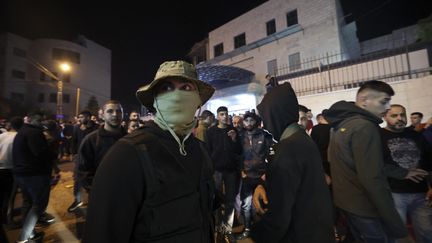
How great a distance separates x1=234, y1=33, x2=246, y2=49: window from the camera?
22.6 m

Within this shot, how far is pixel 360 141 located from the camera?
2158 mm

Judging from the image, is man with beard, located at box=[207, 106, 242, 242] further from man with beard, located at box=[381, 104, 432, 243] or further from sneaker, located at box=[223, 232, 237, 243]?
man with beard, located at box=[381, 104, 432, 243]

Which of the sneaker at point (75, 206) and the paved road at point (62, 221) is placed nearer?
the paved road at point (62, 221)

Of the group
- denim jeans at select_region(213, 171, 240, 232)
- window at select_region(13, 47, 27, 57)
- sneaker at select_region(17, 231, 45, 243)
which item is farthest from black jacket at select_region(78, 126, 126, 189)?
window at select_region(13, 47, 27, 57)

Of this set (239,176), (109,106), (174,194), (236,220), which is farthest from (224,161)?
(174,194)

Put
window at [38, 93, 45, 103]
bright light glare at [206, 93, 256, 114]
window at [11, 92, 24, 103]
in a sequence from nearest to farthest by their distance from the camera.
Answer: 1. bright light glare at [206, 93, 256, 114]
2. window at [11, 92, 24, 103]
3. window at [38, 93, 45, 103]

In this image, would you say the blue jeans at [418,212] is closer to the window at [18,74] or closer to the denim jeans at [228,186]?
the denim jeans at [228,186]

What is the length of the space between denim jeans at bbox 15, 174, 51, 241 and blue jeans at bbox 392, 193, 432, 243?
19.2ft

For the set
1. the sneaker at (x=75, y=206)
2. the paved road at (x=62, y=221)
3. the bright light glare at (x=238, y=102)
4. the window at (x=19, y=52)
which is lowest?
the paved road at (x=62, y=221)

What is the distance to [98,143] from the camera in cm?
357

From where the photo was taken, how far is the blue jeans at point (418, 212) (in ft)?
8.65

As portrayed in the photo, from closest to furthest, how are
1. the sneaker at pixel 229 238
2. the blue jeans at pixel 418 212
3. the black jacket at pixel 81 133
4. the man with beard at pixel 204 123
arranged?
1. the blue jeans at pixel 418 212
2. the sneaker at pixel 229 238
3. the man with beard at pixel 204 123
4. the black jacket at pixel 81 133

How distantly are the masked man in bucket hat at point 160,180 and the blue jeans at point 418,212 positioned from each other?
2868 millimetres

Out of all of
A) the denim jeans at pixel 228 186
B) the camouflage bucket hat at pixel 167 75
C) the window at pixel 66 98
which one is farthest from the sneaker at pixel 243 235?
the window at pixel 66 98
